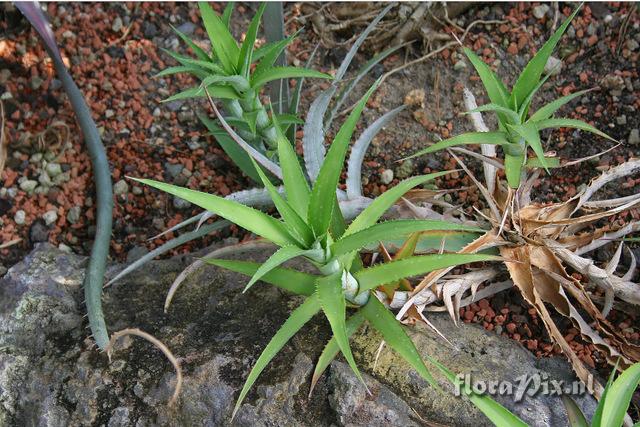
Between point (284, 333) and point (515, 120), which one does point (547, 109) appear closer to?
point (515, 120)

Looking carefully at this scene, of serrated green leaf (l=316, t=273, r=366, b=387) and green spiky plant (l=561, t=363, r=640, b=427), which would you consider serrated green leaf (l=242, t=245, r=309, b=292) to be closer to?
serrated green leaf (l=316, t=273, r=366, b=387)

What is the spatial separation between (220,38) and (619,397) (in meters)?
0.96

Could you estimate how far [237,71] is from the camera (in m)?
1.41

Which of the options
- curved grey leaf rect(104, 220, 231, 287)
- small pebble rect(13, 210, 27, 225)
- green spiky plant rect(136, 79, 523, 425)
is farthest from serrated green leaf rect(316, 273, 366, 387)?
small pebble rect(13, 210, 27, 225)

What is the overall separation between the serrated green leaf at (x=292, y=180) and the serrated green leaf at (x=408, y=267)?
165 mm

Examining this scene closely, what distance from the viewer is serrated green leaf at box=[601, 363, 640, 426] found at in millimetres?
1062

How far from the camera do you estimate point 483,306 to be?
4.94 feet

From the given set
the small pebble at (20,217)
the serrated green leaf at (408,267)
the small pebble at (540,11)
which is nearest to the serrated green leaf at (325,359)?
the serrated green leaf at (408,267)

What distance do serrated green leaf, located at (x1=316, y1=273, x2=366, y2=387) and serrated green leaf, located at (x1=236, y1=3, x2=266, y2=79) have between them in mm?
480

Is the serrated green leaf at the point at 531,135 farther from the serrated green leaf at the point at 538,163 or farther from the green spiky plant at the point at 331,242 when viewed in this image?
the green spiky plant at the point at 331,242

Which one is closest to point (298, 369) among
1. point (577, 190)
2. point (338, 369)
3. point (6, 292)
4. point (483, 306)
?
point (338, 369)

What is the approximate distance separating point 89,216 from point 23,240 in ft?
0.57

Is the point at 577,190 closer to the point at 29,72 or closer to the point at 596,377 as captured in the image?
the point at 596,377

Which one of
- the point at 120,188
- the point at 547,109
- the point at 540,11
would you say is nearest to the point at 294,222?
the point at 547,109
